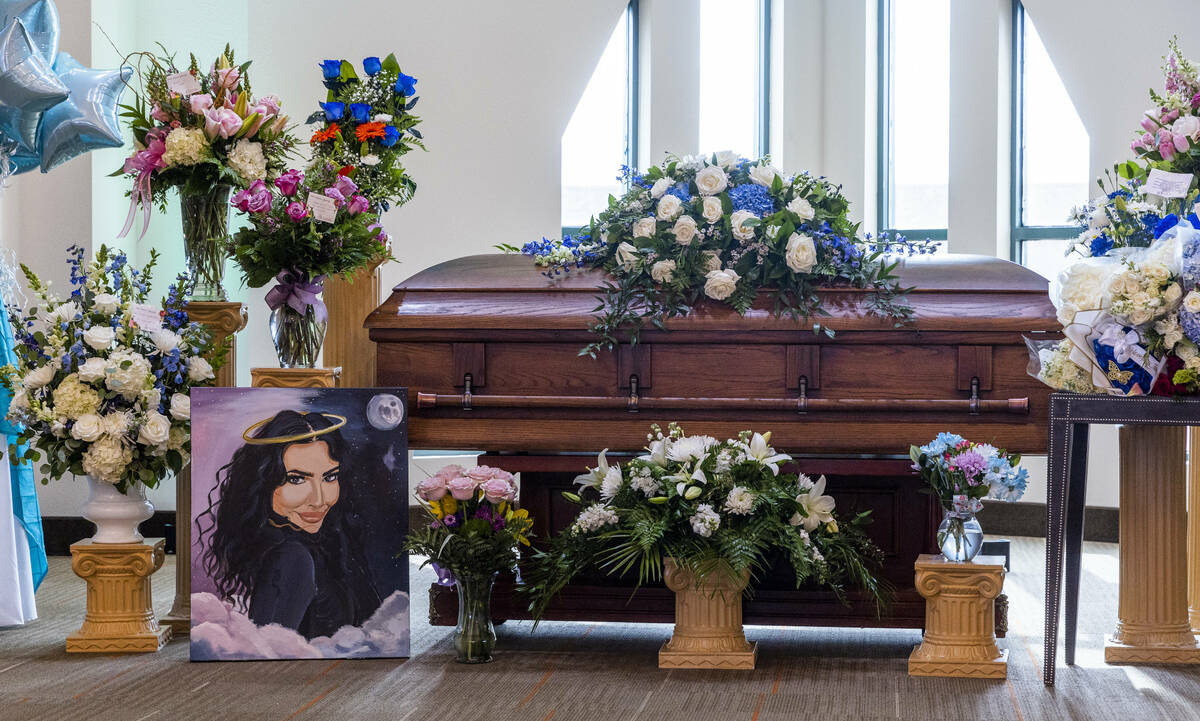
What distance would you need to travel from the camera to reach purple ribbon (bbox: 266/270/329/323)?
11.7 feet

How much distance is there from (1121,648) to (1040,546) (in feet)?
8.14

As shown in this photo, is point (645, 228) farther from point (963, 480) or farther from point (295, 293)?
point (963, 480)

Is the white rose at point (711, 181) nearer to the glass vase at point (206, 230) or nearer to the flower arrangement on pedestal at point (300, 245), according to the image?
the flower arrangement on pedestal at point (300, 245)

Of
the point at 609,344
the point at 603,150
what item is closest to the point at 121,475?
the point at 609,344

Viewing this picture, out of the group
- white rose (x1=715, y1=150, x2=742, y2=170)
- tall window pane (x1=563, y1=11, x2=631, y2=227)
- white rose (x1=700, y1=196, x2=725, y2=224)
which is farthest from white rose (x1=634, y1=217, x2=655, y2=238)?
tall window pane (x1=563, y1=11, x2=631, y2=227)

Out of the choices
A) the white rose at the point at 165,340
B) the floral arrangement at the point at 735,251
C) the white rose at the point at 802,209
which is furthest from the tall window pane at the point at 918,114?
the white rose at the point at 165,340

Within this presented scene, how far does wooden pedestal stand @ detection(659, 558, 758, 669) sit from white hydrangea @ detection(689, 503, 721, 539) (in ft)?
0.50

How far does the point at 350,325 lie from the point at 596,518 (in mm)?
1121

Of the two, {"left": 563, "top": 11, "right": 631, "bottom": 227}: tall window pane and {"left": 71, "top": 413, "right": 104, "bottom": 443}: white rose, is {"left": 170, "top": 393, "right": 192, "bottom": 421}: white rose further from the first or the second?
{"left": 563, "top": 11, "right": 631, "bottom": 227}: tall window pane

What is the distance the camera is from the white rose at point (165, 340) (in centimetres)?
353

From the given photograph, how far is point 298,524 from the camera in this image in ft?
11.1

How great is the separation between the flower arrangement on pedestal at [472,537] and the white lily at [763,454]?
0.63 metres

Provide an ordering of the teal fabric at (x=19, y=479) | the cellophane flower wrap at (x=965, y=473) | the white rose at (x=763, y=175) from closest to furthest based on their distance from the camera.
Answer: the cellophane flower wrap at (x=965, y=473)
the white rose at (x=763, y=175)
the teal fabric at (x=19, y=479)

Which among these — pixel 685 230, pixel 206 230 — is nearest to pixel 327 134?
pixel 206 230
